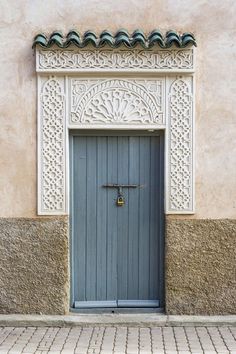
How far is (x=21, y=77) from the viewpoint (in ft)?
24.6

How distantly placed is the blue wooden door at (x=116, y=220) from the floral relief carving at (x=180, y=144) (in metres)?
0.21

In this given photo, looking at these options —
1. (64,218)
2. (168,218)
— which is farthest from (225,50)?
(64,218)

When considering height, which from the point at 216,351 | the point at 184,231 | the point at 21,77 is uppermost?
the point at 21,77

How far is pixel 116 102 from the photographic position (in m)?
7.50

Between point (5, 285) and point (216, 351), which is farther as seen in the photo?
point (5, 285)

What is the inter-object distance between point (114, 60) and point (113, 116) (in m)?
0.63

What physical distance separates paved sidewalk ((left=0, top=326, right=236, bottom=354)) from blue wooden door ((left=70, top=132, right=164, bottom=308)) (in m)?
0.54

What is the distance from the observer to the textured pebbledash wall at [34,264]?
24.7ft

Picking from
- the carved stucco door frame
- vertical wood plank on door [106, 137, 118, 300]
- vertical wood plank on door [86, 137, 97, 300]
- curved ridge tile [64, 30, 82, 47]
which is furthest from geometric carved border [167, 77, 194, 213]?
curved ridge tile [64, 30, 82, 47]

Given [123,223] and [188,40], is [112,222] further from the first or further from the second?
[188,40]

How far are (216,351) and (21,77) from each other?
3.68 metres

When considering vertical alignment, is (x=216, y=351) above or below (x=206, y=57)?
below

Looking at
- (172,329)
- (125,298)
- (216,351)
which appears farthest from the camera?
(125,298)

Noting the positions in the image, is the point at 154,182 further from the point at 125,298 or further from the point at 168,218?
the point at 125,298
